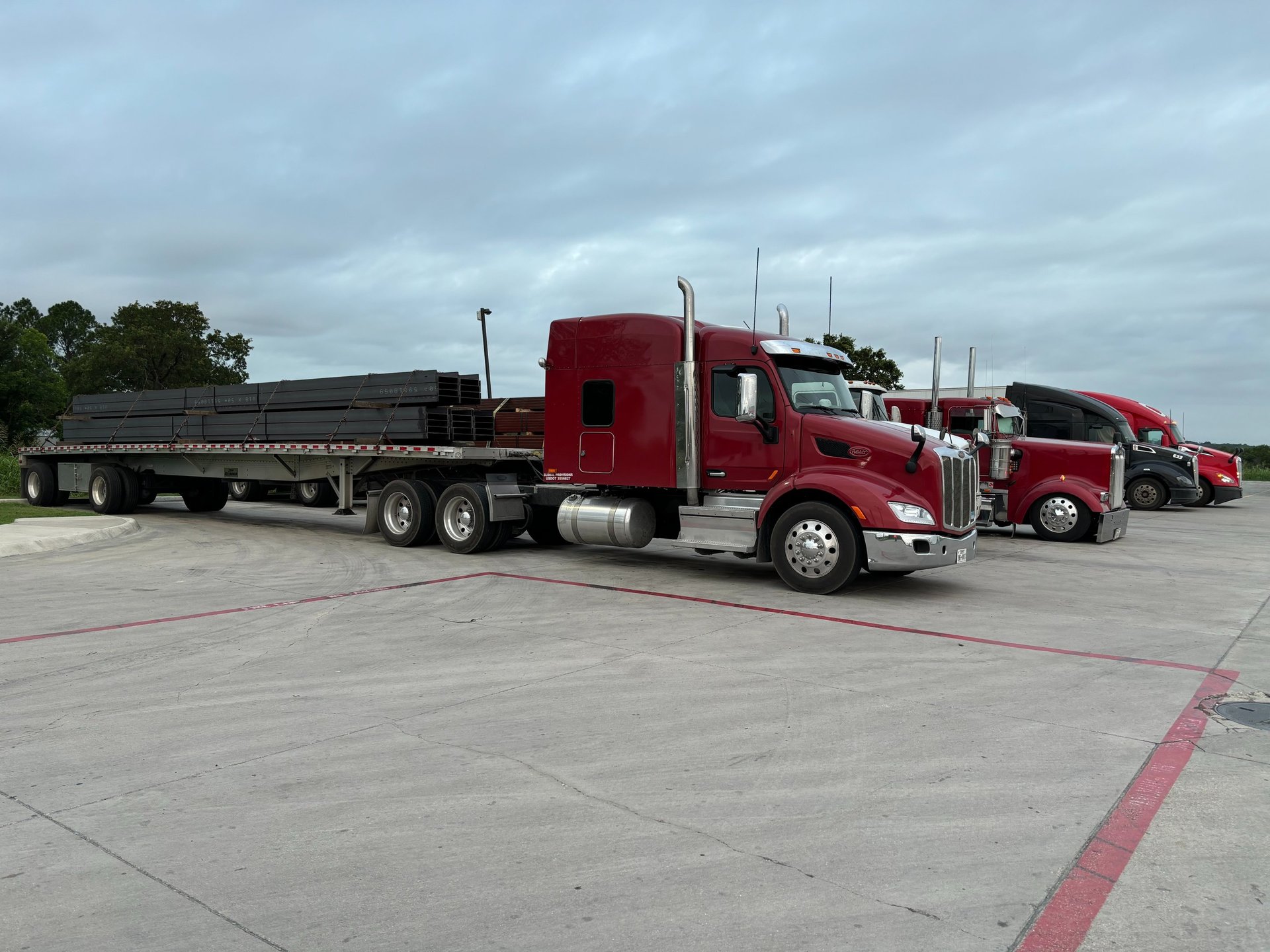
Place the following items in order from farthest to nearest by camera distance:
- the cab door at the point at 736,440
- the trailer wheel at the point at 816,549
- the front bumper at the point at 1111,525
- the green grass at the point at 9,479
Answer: the green grass at the point at 9,479 < the front bumper at the point at 1111,525 < the cab door at the point at 736,440 < the trailer wheel at the point at 816,549

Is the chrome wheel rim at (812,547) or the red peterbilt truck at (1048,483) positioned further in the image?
the red peterbilt truck at (1048,483)

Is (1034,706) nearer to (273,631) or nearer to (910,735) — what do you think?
(910,735)

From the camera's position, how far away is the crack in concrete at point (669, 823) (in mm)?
3236

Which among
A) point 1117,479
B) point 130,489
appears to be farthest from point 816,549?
point 130,489

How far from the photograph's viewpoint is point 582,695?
5918 millimetres

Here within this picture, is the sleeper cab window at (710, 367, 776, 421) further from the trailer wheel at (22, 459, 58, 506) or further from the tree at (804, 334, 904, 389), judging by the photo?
the tree at (804, 334, 904, 389)

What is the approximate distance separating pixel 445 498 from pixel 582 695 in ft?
26.1

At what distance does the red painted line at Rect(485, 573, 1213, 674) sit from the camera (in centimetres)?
720

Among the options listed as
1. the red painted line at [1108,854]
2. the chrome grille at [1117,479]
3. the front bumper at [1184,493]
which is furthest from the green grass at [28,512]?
the front bumper at [1184,493]

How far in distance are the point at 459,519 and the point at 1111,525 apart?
1056cm

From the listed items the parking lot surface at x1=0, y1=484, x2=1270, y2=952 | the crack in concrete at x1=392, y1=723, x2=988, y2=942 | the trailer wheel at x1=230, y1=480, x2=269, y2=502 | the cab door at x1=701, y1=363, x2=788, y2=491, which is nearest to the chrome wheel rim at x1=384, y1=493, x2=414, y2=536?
the parking lot surface at x1=0, y1=484, x2=1270, y2=952

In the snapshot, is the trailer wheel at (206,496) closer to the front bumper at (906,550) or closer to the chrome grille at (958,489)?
the front bumper at (906,550)

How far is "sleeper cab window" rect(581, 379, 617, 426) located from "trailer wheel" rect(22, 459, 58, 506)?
15.4 meters

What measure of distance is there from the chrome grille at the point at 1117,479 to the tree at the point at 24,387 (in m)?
48.9
